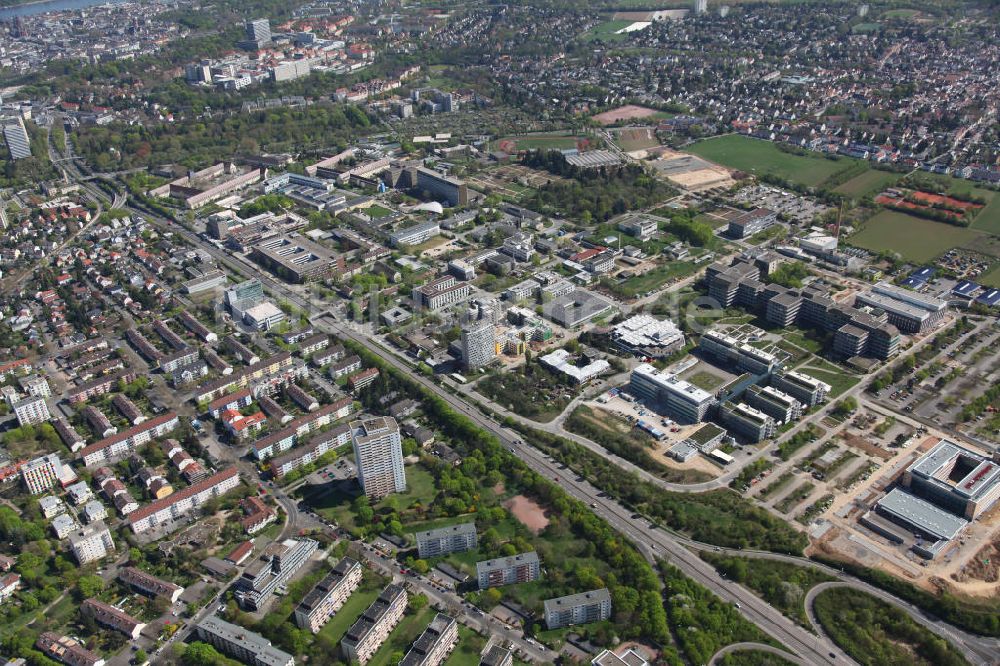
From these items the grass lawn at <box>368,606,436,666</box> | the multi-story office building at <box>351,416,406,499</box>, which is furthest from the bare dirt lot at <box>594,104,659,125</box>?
the grass lawn at <box>368,606,436,666</box>

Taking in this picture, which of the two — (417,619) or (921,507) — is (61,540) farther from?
(921,507)

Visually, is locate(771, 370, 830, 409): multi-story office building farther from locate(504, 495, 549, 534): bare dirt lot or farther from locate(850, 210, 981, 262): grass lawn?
locate(850, 210, 981, 262): grass lawn

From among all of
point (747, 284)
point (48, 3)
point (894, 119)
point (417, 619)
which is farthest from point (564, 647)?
point (48, 3)

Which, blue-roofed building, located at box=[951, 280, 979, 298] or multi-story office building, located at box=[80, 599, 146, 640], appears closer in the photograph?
multi-story office building, located at box=[80, 599, 146, 640]

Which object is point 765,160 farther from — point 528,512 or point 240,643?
point 240,643

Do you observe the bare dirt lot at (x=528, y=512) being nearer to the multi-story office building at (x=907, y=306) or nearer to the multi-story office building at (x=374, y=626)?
the multi-story office building at (x=374, y=626)

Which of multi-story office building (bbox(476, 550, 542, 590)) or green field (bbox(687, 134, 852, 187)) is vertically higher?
green field (bbox(687, 134, 852, 187))

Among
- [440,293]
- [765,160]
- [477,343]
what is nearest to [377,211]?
[440,293]
